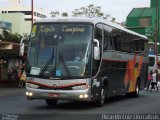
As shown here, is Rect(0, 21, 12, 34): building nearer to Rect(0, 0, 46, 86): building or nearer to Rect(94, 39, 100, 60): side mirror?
Rect(0, 0, 46, 86): building

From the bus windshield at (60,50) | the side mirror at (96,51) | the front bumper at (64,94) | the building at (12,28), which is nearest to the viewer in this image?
the front bumper at (64,94)

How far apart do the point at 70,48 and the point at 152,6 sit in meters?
71.5

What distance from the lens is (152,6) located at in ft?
290

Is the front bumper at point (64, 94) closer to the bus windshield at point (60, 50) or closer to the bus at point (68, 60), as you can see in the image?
the bus at point (68, 60)

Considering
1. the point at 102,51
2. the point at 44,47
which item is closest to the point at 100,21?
the point at 102,51

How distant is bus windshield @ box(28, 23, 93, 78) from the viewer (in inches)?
720

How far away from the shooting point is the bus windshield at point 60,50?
1830 centimetres

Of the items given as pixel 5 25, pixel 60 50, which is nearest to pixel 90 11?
pixel 5 25

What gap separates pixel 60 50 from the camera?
18531 millimetres

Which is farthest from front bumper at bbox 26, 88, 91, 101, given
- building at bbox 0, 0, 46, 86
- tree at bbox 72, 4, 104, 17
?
tree at bbox 72, 4, 104, 17

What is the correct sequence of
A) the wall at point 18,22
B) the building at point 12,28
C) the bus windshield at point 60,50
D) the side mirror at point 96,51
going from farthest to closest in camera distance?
the wall at point 18,22 → the building at point 12,28 → the side mirror at point 96,51 → the bus windshield at point 60,50

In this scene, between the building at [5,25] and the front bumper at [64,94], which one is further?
the building at [5,25]

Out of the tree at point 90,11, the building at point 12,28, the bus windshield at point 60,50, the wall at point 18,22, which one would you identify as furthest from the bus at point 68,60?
the wall at point 18,22

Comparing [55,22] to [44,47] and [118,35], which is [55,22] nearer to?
[44,47]
